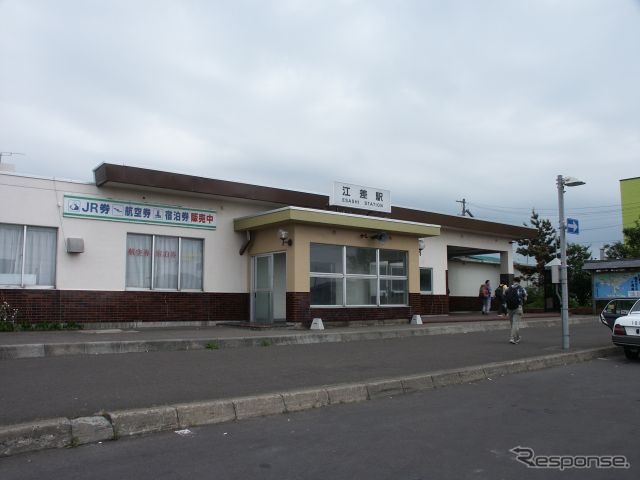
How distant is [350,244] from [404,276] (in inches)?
113

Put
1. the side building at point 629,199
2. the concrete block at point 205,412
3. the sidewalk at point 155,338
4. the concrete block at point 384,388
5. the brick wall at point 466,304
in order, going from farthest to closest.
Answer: the side building at point 629,199 < the brick wall at point 466,304 < the sidewalk at point 155,338 < the concrete block at point 384,388 < the concrete block at point 205,412

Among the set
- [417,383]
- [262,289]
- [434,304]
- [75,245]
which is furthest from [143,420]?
[434,304]

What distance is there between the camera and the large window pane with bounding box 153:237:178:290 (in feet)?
53.3

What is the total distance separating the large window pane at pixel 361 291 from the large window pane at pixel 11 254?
31.0ft

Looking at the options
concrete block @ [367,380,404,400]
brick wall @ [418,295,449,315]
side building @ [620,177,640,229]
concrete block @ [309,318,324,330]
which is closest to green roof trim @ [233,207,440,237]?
concrete block @ [309,318,324,330]

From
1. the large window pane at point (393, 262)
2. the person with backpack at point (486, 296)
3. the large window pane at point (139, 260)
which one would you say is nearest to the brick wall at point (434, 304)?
the person with backpack at point (486, 296)

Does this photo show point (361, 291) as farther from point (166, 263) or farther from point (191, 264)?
point (166, 263)

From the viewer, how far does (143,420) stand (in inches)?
242

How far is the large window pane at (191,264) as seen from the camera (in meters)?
16.8

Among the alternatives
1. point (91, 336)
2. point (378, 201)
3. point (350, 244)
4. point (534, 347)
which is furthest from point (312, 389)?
point (378, 201)

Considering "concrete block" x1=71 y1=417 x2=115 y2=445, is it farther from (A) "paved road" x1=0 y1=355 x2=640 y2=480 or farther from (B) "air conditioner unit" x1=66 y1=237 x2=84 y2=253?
(B) "air conditioner unit" x1=66 y1=237 x2=84 y2=253

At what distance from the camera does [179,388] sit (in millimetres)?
7668

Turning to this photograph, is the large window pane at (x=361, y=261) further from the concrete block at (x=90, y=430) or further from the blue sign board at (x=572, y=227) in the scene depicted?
the concrete block at (x=90, y=430)

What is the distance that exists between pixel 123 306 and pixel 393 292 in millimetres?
8923
